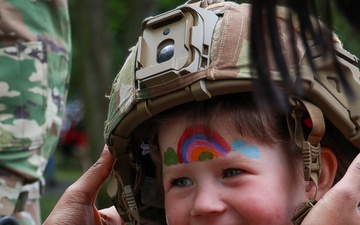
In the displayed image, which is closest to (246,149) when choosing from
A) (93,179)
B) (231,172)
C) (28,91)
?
(231,172)

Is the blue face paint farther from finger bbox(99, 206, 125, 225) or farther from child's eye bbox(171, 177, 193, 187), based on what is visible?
finger bbox(99, 206, 125, 225)

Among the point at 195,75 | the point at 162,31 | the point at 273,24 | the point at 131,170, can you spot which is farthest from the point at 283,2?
the point at 131,170

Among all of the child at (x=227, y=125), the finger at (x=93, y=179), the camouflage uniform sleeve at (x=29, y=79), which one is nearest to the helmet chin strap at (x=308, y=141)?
the child at (x=227, y=125)

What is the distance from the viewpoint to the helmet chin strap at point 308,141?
2.70m

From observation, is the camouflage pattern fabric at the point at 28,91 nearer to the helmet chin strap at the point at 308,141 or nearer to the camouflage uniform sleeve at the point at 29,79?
the camouflage uniform sleeve at the point at 29,79

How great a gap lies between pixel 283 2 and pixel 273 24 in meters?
0.09

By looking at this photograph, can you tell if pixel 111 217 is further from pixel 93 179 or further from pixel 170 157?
pixel 170 157

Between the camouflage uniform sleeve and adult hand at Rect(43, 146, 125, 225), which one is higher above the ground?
the camouflage uniform sleeve

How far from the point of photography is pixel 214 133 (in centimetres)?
287

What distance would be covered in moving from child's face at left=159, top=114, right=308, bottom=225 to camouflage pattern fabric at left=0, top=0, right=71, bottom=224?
1.18m

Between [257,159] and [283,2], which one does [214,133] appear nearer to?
[257,159]

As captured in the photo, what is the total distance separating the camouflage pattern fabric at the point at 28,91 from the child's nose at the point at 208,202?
135cm

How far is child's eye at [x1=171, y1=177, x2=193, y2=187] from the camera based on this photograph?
2929 millimetres

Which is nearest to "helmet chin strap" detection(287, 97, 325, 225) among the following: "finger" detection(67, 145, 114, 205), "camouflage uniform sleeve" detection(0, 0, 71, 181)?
"finger" detection(67, 145, 114, 205)
